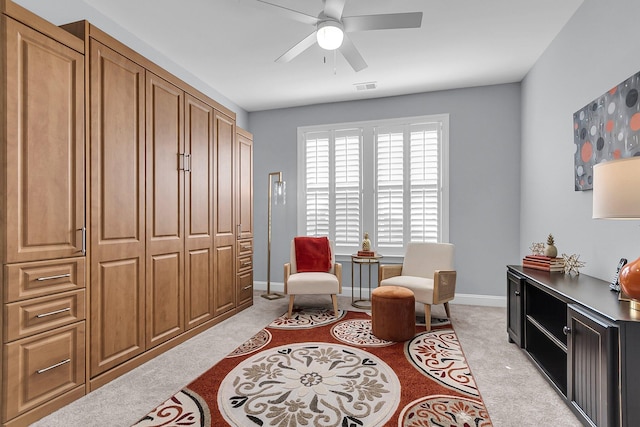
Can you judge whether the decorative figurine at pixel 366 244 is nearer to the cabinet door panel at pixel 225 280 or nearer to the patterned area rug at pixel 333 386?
the patterned area rug at pixel 333 386

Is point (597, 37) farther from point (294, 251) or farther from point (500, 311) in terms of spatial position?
point (294, 251)

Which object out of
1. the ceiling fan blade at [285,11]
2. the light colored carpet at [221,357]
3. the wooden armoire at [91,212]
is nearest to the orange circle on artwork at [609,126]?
the light colored carpet at [221,357]

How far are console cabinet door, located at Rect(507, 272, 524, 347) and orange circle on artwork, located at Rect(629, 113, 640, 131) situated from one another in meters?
1.33

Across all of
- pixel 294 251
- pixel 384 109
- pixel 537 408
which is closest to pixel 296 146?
pixel 384 109

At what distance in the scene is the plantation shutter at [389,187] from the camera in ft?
16.2

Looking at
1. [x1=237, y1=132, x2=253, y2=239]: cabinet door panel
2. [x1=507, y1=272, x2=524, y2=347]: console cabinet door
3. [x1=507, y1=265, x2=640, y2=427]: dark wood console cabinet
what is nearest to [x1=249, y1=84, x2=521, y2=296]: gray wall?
[x1=507, y1=272, x2=524, y2=347]: console cabinet door

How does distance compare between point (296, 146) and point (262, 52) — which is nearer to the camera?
point (262, 52)

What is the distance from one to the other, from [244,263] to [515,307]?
3.02 metres

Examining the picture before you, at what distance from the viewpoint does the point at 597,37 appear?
8.52ft

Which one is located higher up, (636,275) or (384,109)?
(384,109)

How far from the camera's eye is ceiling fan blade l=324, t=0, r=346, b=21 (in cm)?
229

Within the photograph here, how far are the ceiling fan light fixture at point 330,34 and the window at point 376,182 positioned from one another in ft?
8.33

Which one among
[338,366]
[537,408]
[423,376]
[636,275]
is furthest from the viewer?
[338,366]

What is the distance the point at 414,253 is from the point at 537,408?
7.57 feet
